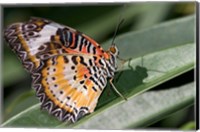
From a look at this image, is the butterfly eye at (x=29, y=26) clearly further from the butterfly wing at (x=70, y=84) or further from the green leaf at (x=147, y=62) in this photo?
the green leaf at (x=147, y=62)

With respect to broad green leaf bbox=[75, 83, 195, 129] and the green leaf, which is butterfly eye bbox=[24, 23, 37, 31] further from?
broad green leaf bbox=[75, 83, 195, 129]

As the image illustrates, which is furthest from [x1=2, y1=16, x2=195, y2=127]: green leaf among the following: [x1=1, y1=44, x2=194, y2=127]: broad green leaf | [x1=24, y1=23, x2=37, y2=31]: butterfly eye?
[x1=24, y1=23, x2=37, y2=31]: butterfly eye

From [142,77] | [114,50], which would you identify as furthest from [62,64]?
[142,77]

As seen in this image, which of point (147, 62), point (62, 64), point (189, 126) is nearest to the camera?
point (189, 126)

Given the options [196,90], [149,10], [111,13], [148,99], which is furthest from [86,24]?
[196,90]

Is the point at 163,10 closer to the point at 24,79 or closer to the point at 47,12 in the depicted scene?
the point at 47,12

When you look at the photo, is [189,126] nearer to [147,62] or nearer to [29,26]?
[147,62]

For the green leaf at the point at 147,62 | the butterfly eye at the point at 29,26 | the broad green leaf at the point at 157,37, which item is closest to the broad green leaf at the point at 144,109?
the green leaf at the point at 147,62
